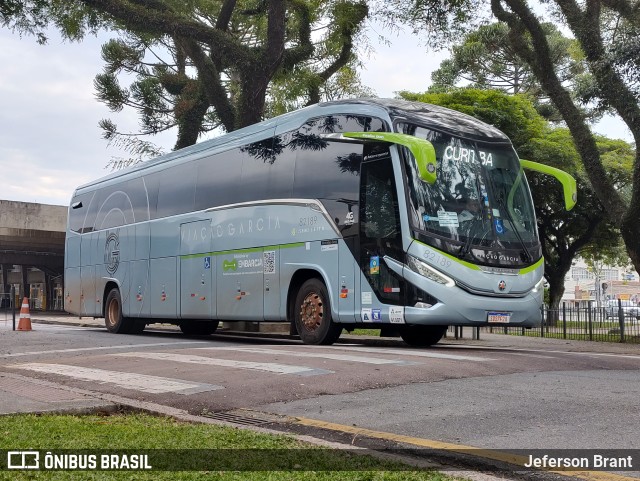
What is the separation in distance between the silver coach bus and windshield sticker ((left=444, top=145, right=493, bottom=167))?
2cm

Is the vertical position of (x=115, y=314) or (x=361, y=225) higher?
(x=361, y=225)

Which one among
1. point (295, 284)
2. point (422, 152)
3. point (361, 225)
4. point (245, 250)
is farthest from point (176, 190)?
point (422, 152)

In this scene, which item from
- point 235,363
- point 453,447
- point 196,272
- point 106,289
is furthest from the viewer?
point 106,289

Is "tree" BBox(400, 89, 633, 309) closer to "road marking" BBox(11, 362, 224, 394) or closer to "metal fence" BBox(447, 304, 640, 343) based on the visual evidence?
"metal fence" BBox(447, 304, 640, 343)

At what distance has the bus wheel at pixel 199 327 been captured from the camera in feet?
67.0

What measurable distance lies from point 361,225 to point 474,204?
69.4 inches

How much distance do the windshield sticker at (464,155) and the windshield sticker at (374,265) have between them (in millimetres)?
1899

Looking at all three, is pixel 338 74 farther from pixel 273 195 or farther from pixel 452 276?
pixel 452 276

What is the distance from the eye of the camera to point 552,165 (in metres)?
34.7

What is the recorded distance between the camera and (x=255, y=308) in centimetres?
1542

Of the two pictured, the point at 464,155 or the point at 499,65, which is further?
the point at 499,65

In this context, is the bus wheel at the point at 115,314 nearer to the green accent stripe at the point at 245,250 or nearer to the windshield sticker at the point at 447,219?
the green accent stripe at the point at 245,250

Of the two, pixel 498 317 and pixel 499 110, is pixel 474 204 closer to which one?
pixel 498 317

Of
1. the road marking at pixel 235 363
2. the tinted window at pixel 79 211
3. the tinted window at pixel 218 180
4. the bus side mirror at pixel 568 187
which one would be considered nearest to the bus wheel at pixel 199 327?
the tinted window at pixel 218 180
